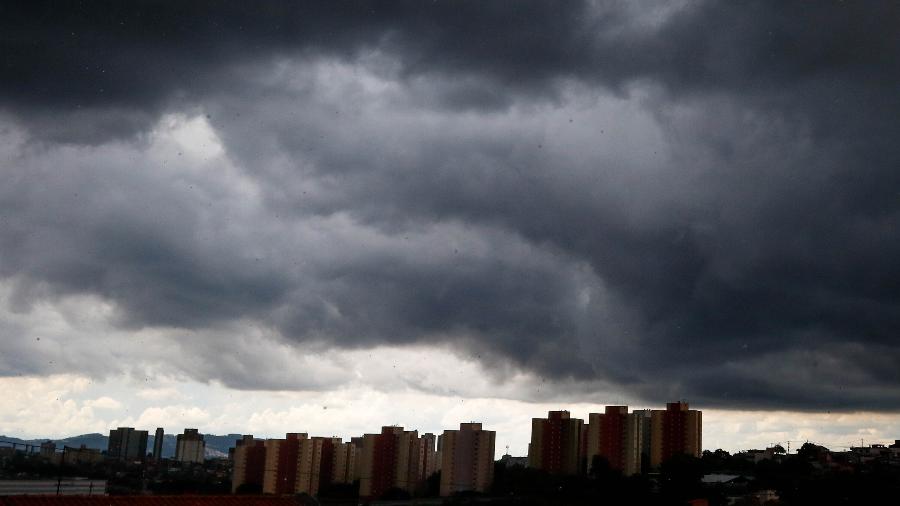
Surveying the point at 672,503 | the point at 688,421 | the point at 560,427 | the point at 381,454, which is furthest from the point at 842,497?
the point at 381,454

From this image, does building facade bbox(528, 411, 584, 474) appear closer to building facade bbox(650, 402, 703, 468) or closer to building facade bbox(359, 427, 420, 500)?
building facade bbox(650, 402, 703, 468)

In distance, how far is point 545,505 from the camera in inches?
2899

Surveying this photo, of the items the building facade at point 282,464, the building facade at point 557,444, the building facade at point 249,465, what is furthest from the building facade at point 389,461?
the building facade at point 249,465

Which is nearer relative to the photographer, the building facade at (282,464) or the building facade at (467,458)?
the building facade at (467,458)

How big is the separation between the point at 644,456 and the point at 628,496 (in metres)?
46.9

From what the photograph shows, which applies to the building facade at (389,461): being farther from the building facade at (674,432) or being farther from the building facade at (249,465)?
the building facade at (674,432)

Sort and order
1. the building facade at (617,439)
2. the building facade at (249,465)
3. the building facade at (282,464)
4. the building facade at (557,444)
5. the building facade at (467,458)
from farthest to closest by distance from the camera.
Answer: the building facade at (249,465)
the building facade at (282,464)
the building facade at (557,444)
the building facade at (467,458)
the building facade at (617,439)

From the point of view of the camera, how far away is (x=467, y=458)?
12962cm

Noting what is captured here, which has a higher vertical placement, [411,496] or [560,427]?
[560,427]

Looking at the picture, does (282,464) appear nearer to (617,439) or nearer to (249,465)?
(249,465)

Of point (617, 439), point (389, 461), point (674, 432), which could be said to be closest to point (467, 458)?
point (389, 461)

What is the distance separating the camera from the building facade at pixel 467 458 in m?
127

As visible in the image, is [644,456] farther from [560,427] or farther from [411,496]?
[411,496]

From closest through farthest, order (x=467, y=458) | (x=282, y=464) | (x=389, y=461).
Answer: (x=467, y=458) < (x=389, y=461) < (x=282, y=464)
